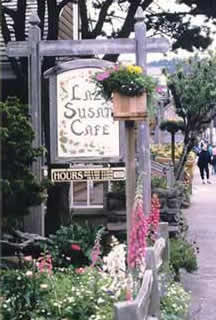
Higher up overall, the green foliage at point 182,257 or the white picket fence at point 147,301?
the white picket fence at point 147,301

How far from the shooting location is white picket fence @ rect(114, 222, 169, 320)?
3.63 metres

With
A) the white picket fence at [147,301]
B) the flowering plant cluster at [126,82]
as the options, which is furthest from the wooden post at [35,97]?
the white picket fence at [147,301]

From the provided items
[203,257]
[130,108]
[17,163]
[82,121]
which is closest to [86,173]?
[82,121]

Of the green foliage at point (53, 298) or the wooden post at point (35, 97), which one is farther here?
the wooden post at point (35, 97)

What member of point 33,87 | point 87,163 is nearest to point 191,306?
point 87,163

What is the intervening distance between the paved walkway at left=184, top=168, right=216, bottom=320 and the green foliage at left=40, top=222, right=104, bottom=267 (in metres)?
1.33

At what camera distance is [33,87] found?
8.26m

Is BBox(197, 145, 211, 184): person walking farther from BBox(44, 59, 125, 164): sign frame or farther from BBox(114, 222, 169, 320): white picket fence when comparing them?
BBox(114, 222, 169, 320): white picket fence

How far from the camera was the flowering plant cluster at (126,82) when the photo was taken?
6.54m

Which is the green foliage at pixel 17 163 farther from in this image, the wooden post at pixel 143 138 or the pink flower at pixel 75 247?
the wooden post at pixel 143 138

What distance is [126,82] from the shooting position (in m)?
6.54

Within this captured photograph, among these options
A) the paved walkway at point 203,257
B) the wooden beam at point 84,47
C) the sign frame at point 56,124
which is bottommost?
the paved walkway at point 203,257

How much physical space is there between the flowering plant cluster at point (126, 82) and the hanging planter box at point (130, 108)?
5 centimetres

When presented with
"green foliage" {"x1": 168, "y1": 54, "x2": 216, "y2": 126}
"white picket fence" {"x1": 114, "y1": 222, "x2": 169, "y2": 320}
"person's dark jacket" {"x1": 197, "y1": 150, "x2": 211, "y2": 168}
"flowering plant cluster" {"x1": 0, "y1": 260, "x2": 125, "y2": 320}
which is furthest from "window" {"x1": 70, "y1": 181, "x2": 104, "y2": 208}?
"person's dark jacket" {"x1": 197, "y1": 150, "x2": 211, "y2": 168}
